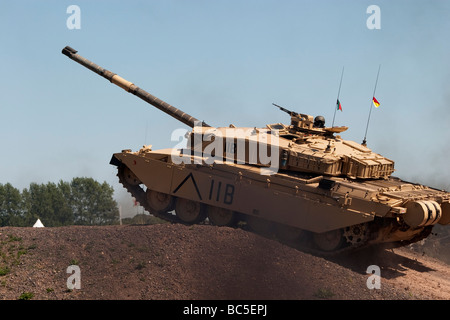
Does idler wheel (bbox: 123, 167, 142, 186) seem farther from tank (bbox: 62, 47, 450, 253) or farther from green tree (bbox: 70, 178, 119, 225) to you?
green tree (bbox: 70, 178, 119, 225)

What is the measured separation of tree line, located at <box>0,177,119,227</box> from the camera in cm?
5188

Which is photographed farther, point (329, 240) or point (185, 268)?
point (329, 240)

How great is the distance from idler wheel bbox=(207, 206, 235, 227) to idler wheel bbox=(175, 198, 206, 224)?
1.12 ft

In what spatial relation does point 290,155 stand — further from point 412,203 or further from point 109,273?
point 109,273

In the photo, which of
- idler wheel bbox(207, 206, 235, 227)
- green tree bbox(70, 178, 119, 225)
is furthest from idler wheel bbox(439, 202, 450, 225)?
green tree bbox(70, 178, 119, 225)

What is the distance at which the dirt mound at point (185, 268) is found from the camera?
60.2ft

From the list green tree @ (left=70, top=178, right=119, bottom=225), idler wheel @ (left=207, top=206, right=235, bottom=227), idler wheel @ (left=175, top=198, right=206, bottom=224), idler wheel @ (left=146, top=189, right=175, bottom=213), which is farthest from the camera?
green tree @ (left=70, top=178, right=119, bottom=225)

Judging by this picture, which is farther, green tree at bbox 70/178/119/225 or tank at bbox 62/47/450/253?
green tree at bbox 70/178/119/225

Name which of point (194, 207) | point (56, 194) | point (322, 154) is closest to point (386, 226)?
point (322, 154)

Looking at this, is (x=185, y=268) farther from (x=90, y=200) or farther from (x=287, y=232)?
(x=90, y=200)

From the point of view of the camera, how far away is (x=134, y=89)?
1101 inches

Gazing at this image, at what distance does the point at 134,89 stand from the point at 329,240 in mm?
10994

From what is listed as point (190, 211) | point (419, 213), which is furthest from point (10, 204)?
point (419, 213)

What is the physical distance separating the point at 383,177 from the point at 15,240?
532 inches
